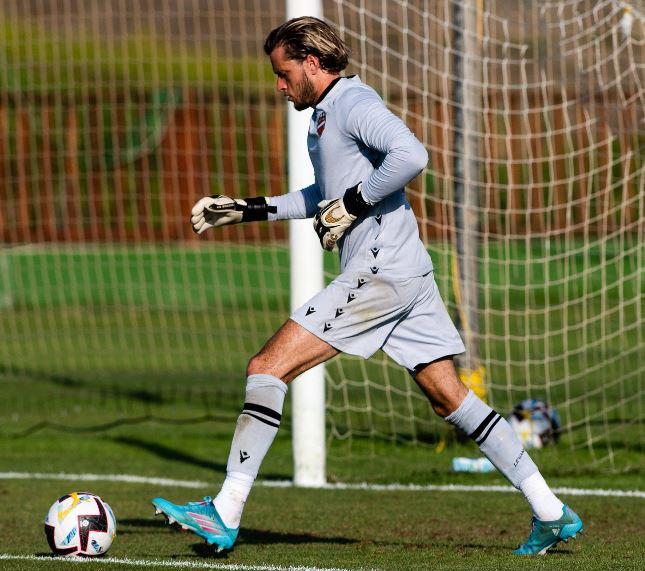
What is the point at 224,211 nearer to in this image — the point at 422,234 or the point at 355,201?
the point at 355,201

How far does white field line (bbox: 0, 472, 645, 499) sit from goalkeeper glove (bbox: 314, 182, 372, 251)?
2972 mm

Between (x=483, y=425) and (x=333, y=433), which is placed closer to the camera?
(x=483, y=425)

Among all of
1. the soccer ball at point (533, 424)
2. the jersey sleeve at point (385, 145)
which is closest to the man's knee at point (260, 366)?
the jersey sleeve at point (385, 145)

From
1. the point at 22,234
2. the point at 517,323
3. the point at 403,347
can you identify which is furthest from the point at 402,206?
the point at 22,234

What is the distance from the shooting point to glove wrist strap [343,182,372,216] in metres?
5.36

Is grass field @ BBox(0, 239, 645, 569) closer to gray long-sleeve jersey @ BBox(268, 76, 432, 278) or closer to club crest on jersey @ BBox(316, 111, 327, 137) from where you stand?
gray long-sleeve jersey @ BBox(268, 76, 432, 278)

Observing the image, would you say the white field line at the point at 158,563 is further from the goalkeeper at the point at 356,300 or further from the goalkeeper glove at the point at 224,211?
the goalkeeper glove at the point at 224,211

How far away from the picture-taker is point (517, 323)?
57.7 feet

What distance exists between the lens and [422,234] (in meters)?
10.4

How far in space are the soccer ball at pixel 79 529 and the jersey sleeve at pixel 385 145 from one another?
1.87 meters

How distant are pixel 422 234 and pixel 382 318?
194 inches

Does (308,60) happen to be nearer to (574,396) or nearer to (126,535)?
(126,535)

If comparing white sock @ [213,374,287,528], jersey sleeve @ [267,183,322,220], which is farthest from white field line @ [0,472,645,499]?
white sock @ [213,374,287,528]

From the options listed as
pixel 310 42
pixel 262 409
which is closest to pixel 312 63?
pixel 310 42
